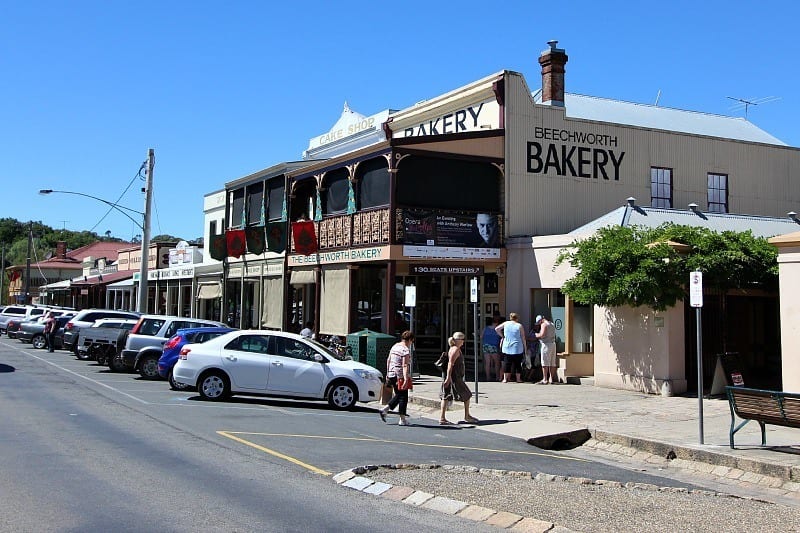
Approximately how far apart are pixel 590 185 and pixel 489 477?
17.8m

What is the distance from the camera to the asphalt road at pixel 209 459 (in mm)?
7113

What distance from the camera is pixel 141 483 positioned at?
8359 millimetres

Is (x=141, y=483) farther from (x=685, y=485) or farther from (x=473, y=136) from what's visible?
(x=473, y=136)

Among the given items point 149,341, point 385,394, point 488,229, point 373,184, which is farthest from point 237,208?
point 385,394

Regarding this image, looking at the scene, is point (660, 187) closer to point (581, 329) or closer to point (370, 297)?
point (581, 329)

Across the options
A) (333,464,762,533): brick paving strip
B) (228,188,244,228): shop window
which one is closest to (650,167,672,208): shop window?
(228,188,244,228): shop window

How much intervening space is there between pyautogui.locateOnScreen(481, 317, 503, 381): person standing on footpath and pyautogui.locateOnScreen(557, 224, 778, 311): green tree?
316cm

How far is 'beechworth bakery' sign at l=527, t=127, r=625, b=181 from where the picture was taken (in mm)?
24731

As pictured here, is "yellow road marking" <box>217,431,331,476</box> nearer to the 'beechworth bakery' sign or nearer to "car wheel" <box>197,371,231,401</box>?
"car wheel" <box>197,371,231,401</box>

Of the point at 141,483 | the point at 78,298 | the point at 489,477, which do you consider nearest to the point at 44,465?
the point at 141,483

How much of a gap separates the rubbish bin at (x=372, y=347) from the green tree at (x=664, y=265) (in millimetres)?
4787

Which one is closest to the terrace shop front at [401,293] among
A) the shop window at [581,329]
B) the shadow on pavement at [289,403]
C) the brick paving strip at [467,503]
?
the shop window at [581,329]

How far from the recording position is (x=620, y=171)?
25938mm

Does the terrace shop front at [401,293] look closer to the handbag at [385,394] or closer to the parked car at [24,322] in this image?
the handbag at [385,394]
